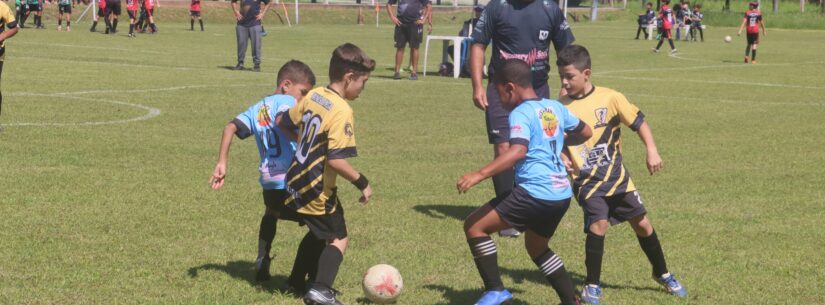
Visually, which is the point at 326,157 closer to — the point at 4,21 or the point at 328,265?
the point at 328,265

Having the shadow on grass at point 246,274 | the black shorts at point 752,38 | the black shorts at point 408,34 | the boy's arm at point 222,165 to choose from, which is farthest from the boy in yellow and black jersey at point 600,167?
the black shorts at point 752,38

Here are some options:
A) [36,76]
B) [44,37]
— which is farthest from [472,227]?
[44,37]

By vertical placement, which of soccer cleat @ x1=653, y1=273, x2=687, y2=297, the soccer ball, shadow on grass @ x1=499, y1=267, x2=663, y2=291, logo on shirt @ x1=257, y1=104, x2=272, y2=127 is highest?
logo on shirt @ x1=257, y1=104, x2=272, y2=127

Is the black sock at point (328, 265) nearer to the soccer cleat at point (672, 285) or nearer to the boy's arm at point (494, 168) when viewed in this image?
the boy's arm at point (494, 168)

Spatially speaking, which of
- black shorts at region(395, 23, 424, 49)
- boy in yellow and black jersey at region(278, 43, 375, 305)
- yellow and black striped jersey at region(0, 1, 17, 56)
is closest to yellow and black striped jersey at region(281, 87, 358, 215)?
boy in yellow and black jersey at region(278, 43, 375, 305)

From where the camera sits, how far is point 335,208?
21.0ft

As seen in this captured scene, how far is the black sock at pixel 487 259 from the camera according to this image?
20.1ft

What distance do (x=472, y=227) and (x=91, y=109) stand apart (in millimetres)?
11369

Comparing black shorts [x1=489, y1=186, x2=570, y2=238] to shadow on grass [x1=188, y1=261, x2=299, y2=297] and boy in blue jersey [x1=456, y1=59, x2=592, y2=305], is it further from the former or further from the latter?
shadow on grass [x1=188, y1=261, x2=299, y2=297]

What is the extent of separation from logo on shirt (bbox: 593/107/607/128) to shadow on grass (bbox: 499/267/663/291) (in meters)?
1.11

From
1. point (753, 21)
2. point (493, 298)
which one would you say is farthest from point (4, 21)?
point (753, 21)

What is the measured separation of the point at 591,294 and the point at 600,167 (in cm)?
80

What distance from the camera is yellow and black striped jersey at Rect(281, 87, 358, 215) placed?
20.0 feet

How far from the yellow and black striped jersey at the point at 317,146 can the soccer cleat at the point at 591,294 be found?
1.69 m
